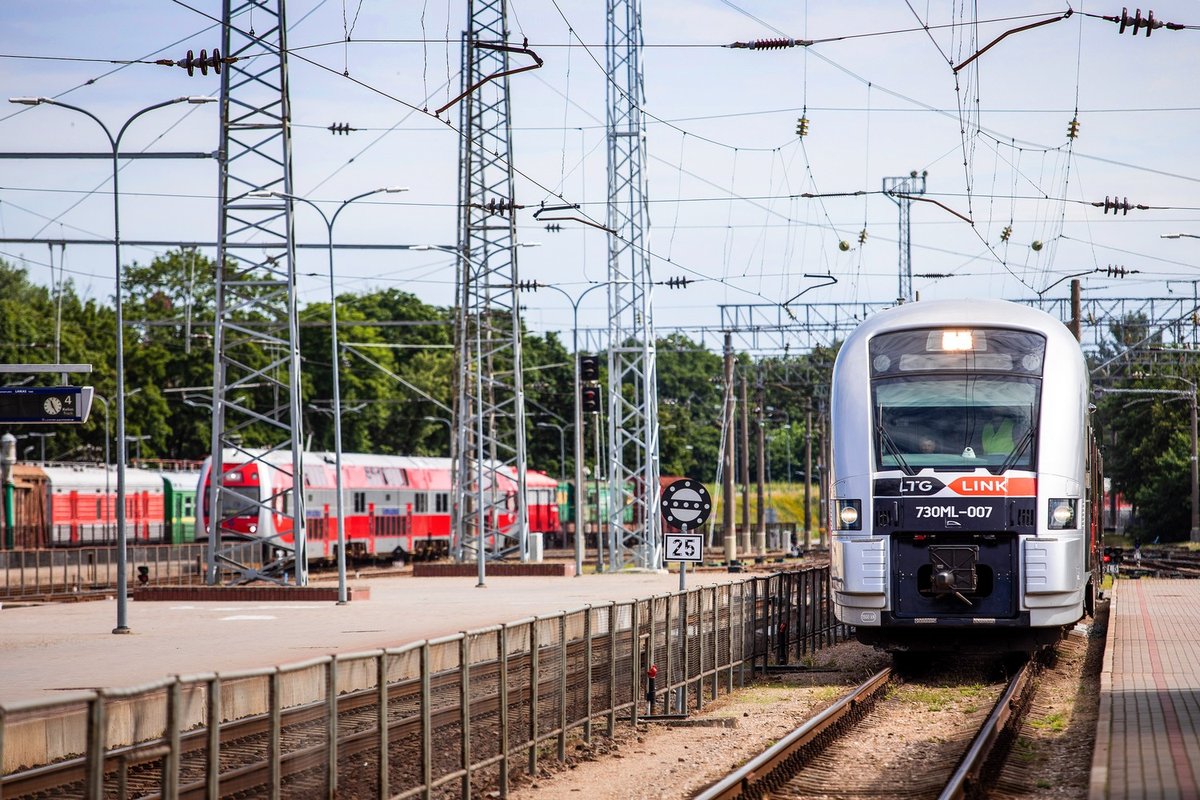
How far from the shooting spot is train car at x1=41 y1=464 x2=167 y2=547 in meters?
59.5

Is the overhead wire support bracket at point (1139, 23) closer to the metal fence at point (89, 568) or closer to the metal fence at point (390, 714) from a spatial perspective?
the metal fence at point (390, 714)

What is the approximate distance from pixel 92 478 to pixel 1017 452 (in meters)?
50.1

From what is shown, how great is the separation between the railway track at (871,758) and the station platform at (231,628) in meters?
5.35

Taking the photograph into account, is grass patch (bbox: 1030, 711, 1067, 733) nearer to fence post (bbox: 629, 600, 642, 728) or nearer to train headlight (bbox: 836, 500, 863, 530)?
train headlight (bbox: 836, 500, 863, 530)

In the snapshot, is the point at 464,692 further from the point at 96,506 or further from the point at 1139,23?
the point at 96,506

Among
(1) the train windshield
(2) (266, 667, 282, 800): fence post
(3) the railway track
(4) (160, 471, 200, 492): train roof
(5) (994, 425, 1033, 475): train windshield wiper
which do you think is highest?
(1) the train windshield

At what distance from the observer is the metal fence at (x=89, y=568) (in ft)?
145

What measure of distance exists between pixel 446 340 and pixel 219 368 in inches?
3273

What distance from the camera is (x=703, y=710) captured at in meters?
18.4

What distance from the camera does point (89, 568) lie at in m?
48.3

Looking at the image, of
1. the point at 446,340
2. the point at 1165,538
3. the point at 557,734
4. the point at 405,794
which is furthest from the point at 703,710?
the point at 446,340

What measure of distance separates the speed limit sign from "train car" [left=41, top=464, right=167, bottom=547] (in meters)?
43.1

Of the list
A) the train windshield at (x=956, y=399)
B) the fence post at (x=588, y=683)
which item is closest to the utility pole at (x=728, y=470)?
the train windshield at (x=956, y=399)

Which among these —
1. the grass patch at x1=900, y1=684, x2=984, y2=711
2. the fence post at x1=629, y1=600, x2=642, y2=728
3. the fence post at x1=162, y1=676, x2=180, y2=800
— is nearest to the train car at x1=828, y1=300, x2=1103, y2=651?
the grass patch at x1=900, y1=684, x2=984, y2=711
